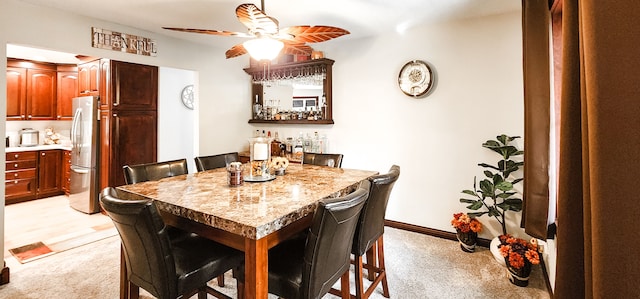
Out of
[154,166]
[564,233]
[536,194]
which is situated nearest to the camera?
[564,233]

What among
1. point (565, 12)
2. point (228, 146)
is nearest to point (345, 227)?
point (565, 12)

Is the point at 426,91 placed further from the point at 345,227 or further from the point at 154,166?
the point at 154,166

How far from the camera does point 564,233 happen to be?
3.06 ft

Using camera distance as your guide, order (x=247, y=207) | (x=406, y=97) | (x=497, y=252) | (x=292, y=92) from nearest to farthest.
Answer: (x=247, y=207)
(x=497, y=252)
(x=406, y=97)
(x=292, y=92)

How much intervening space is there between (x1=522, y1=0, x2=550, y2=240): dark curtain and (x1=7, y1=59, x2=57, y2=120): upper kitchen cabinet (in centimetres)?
647

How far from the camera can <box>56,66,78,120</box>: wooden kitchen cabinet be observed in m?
5.05

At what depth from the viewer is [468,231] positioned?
2.95 metres

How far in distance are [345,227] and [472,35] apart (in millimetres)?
2642

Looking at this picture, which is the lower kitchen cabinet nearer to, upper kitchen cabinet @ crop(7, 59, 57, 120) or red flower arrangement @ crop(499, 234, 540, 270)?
upper kitchen cabinet @ crop(7, 59, 57, 120)

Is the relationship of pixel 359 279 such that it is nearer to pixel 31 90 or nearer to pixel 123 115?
pixel 123 115

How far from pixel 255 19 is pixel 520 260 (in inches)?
99.0

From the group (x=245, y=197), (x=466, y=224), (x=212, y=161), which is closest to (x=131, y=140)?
(x=212, y=161)

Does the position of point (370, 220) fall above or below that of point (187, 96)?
below

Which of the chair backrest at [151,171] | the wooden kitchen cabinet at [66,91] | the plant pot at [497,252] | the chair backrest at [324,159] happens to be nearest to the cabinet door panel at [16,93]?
the wooden kitchen cabinet at [66,91]
